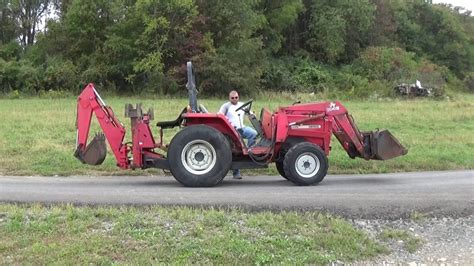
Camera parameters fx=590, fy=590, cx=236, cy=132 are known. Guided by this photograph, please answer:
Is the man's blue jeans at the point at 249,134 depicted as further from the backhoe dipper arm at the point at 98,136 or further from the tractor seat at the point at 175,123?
the backhoe dipper arm at the point at 98,136

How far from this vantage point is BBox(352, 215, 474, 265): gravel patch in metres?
7.02

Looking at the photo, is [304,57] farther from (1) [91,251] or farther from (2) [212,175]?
(1) [91,251]

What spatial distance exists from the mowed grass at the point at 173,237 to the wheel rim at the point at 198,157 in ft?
6.99

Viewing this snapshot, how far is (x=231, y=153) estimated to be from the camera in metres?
10.3

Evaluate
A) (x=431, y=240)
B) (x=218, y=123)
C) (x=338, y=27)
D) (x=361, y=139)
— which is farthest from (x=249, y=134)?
(x=338, y=27)

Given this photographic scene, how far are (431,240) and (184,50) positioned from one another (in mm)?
34854

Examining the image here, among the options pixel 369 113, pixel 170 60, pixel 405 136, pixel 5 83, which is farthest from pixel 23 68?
pixel 405 136

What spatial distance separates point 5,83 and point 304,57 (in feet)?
91.9

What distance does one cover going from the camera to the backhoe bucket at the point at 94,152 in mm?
10438

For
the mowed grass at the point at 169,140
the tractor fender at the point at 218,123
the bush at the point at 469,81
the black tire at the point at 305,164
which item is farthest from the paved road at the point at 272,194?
the bush at the point at 469,81

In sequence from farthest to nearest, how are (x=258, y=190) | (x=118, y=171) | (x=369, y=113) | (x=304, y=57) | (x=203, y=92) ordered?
(x=304, y=57) → (x=203, y=92) → (x=369, y=113) → (x=118, y=171) → (x=258, y=190)

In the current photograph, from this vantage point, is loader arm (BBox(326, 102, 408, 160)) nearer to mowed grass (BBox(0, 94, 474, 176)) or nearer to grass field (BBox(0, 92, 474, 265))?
mowed grass (BBox(0, 94, 474, 176))

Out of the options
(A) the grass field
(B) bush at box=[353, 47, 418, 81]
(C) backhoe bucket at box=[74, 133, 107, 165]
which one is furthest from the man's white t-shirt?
(B) bush at box=[353, 47, 418, 81]

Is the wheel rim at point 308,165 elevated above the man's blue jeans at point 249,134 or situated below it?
below
